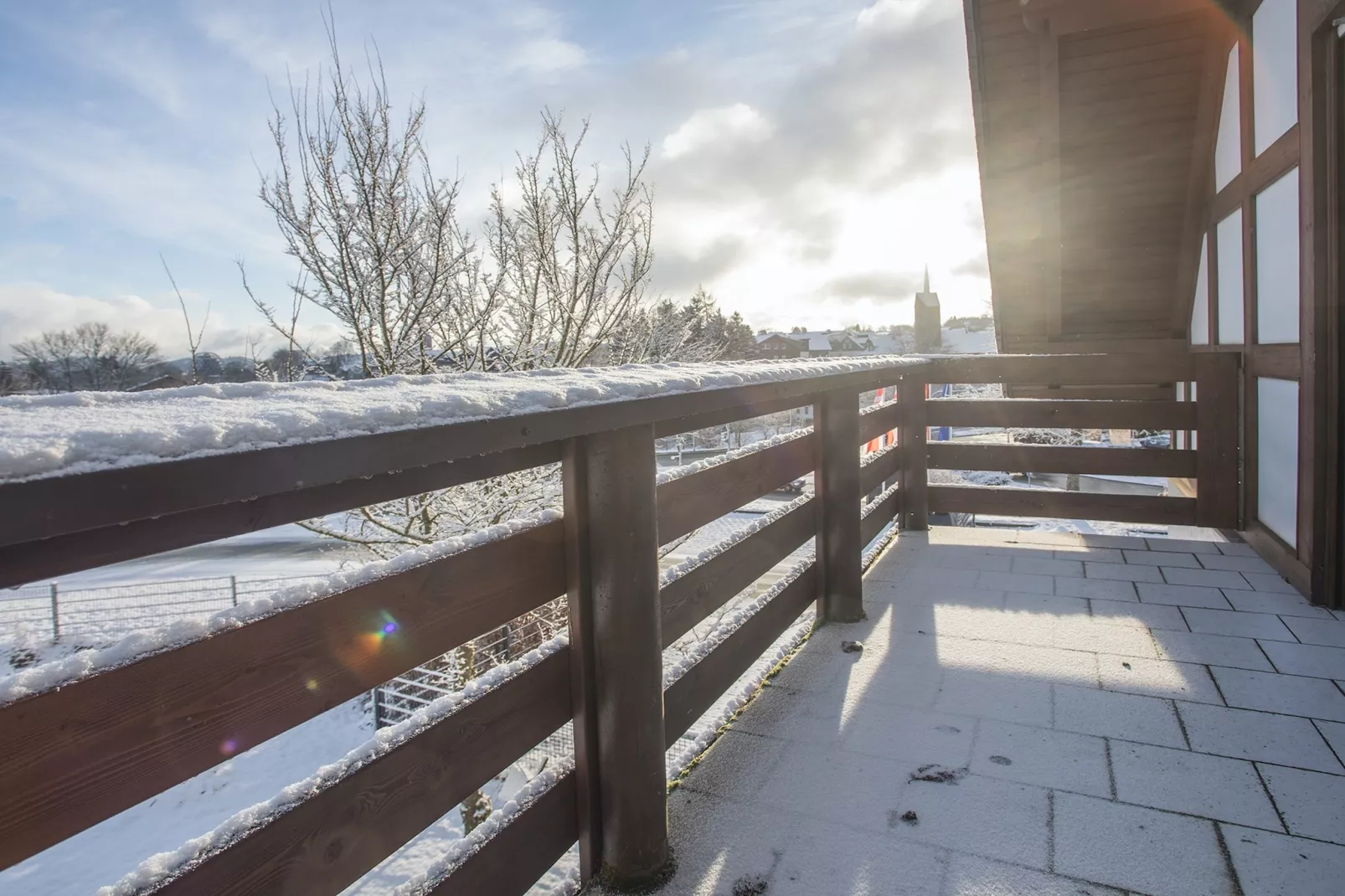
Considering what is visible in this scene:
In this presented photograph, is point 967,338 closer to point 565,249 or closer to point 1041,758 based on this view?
point 565,249

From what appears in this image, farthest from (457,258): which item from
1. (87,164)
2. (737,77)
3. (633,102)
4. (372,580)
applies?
(372,580)

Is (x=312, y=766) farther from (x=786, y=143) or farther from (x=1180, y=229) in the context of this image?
(x=786, y=143)

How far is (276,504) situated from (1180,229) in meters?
7.62

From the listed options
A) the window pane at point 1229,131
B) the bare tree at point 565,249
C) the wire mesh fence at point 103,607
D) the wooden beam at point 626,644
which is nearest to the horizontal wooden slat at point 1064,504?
the window pane at point 1229,131

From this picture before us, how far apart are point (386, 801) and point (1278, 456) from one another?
4680mm

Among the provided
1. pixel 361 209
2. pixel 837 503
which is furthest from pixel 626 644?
pixel 361 209

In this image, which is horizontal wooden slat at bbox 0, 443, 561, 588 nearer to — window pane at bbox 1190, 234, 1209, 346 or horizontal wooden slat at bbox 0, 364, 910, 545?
horizontal wooden slat at bbox 0, 364, 910, 545

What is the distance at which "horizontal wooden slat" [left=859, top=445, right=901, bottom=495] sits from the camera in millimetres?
4008

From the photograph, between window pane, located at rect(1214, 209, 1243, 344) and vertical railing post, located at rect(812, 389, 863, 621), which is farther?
window pane, located at rect(1214, 209, 1243, 344)

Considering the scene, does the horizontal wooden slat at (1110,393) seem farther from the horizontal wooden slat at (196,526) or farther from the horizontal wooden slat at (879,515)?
the horizontal wooden slat at (196,526)

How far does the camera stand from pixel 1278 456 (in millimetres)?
3986

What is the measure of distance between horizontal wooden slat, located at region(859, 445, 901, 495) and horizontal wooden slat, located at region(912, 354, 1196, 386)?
1.78ft

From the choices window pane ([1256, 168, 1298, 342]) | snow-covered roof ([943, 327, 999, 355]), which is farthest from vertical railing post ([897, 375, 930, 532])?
snow-covered roof ([943, 327, 999, 355])

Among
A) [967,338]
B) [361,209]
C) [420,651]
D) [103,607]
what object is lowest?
[103,607]
